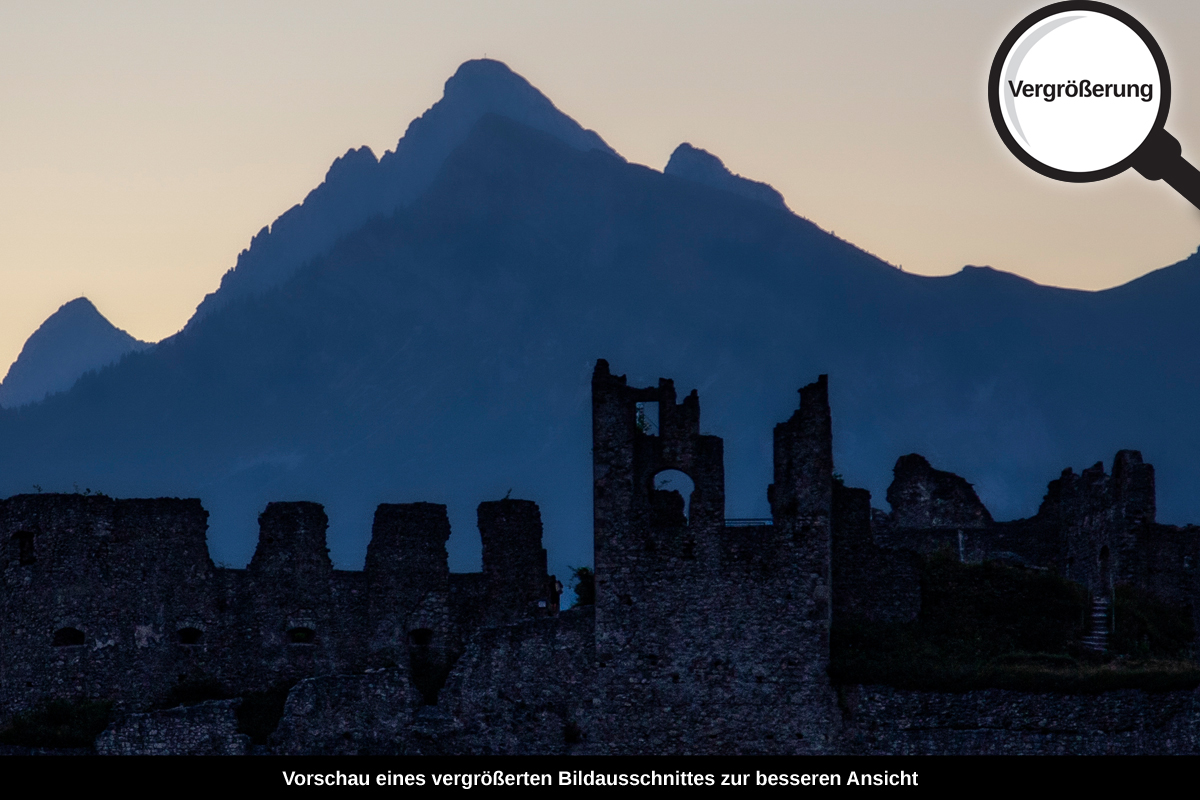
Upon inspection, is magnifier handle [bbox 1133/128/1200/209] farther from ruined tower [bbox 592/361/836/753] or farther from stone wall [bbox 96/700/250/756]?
stone wall [bbox 96/700/250/756]

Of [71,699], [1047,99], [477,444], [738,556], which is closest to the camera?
[1047,99]

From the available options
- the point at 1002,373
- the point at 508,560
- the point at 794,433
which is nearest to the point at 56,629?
the point at 508,560

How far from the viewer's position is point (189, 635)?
47.1m

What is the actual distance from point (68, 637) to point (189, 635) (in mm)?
2982

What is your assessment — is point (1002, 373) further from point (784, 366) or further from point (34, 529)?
point (34, 529)

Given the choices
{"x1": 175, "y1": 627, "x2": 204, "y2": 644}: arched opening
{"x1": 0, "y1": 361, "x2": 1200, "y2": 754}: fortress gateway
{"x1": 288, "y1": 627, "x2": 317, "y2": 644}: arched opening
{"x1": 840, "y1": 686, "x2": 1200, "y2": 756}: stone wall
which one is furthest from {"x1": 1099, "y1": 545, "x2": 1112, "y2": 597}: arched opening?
{"x1": 175, "y1": 627, "x2": 204, "y2": 644}: arched opening

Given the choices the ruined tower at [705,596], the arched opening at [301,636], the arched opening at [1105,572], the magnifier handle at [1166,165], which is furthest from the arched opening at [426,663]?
the magnifier handle at [1166,165]

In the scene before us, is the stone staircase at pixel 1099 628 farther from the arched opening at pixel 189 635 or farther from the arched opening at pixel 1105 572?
the arched opening at pixel 189 635

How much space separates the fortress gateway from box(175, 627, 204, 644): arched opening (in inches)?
2.3

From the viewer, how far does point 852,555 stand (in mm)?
43344

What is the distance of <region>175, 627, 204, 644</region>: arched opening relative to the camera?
154 feet

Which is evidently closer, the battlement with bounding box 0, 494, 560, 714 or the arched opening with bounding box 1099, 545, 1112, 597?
the battlement with bounding box 0, 494, 560, 714

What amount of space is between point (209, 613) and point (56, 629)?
3780 millimetres

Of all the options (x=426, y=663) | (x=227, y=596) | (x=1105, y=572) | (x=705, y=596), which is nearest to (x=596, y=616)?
(x=705, y=596)
